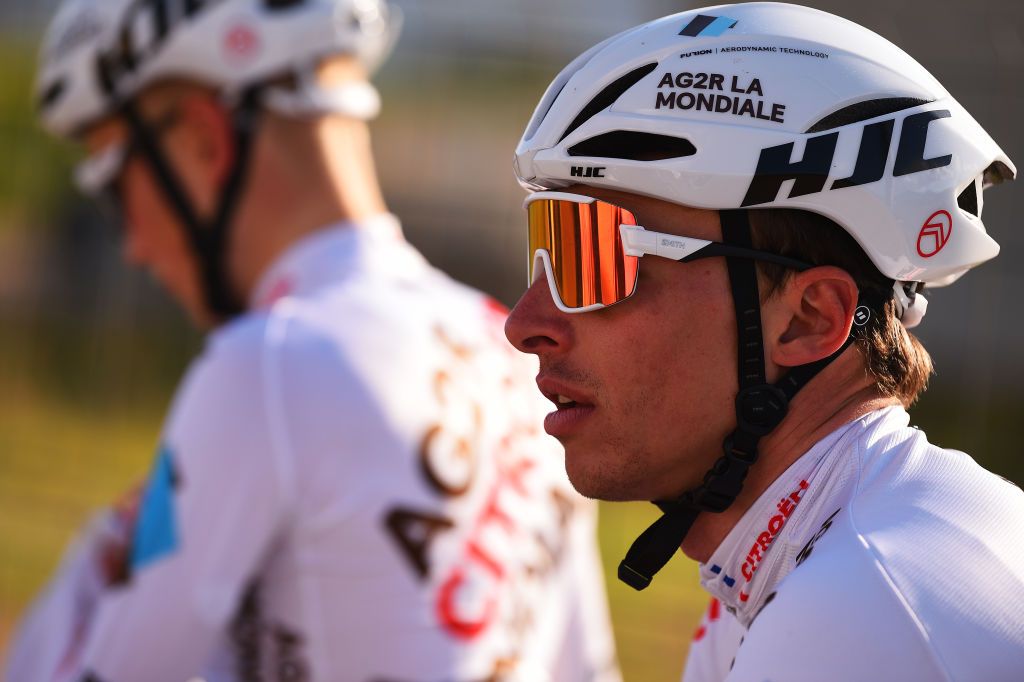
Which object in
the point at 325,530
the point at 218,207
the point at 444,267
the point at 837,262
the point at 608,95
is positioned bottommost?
the point at 444,267

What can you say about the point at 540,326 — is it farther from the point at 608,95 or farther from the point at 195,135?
the point at 195,135

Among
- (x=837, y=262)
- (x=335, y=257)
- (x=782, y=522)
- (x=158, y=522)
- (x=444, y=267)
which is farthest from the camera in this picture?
(x=444, y=267)

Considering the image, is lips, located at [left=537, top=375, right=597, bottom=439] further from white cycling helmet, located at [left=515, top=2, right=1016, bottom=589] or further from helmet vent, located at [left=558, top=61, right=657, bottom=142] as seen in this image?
helmet vent, located at [left=558, top=61, right=657, bottom=142]

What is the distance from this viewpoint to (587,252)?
2.29 meters

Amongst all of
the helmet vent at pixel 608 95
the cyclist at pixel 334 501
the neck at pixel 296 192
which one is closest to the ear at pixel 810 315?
the helmet vent at pixel 608 95

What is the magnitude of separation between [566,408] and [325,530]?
101 centimetres

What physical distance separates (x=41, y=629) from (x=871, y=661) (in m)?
2.44

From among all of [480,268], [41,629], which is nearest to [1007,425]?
[480,268]

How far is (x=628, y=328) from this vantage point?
7.49ft

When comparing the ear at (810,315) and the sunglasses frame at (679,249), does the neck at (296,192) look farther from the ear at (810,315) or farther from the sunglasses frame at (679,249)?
the ear at (810,315)

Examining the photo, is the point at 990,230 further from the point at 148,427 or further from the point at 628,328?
the point at 148,427

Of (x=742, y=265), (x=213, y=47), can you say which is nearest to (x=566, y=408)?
(x=742, y=265)

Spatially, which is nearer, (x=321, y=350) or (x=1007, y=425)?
(x=321, y=350)

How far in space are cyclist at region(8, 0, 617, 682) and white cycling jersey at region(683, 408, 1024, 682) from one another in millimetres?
1176
